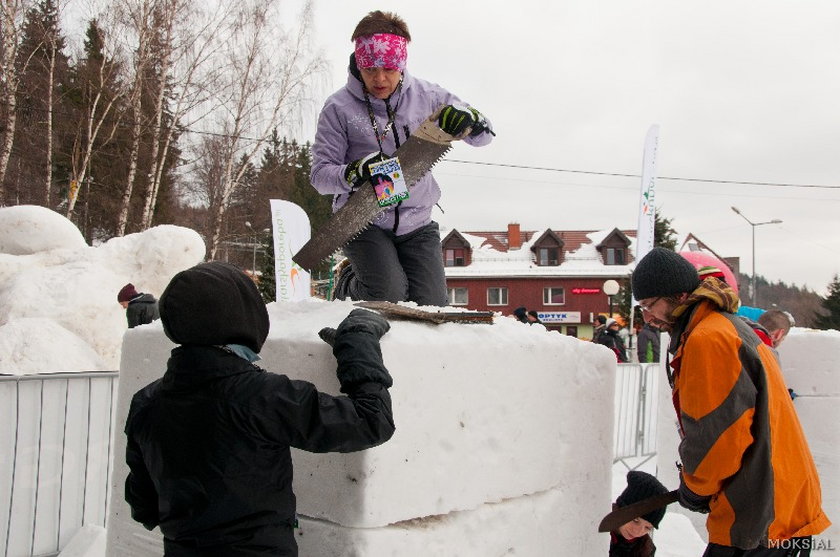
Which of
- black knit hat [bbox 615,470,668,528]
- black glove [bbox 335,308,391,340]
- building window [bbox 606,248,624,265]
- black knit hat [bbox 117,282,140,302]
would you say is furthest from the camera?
building window [bbox 606,248,624,265]

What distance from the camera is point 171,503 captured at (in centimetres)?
166

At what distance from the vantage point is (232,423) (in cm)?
164

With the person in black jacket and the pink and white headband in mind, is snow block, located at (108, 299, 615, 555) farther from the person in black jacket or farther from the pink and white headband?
the pink and white headband

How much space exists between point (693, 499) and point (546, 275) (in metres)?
38.4

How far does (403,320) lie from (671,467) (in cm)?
446

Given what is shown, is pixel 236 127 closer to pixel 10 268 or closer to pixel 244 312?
pixel 10 268

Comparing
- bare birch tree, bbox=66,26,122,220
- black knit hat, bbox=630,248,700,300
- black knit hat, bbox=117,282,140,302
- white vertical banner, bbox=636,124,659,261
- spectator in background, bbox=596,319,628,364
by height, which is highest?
bare birch tree, bbox=66,26,122,220

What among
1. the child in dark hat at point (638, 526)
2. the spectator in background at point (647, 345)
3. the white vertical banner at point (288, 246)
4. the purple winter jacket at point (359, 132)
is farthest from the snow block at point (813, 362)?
the white vertical banner at point (288, 246)

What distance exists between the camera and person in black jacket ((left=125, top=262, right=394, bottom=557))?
64.4 inches

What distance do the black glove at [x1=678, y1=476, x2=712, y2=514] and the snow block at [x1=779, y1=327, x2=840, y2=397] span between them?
296cm

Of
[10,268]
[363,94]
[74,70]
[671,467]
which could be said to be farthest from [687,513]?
[74,70]

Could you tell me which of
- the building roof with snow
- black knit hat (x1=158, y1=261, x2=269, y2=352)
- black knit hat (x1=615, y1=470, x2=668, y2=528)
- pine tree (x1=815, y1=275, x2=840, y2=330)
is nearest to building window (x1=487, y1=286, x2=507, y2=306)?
the building roof with snow

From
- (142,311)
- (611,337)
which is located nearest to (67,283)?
(142,311)

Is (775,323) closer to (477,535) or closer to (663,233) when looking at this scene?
(477,535)
